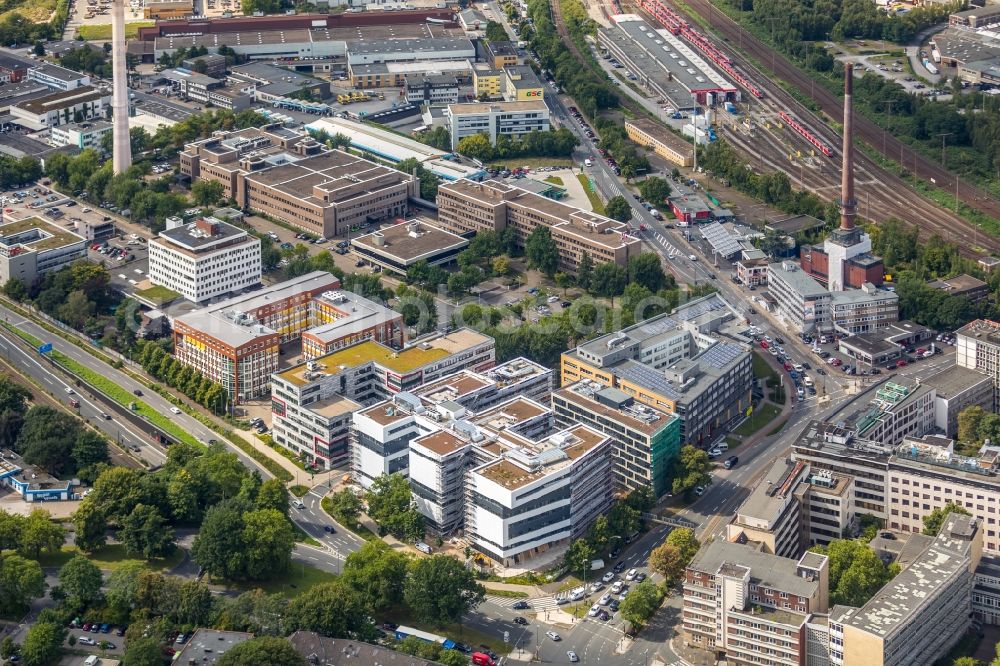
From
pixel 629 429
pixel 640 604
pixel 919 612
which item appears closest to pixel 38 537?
pixel 640 604

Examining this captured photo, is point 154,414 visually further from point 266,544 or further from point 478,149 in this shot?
point 478,149

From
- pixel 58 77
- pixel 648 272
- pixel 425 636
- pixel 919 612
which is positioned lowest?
pixel 425 636

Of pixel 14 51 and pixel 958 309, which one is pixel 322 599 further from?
pixel 14 51

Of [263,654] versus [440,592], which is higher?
[263,654]

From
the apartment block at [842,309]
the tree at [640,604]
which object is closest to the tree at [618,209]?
the apartment block at [842,309]

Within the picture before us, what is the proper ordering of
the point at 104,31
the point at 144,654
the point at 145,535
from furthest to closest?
the point at 104,31, the point at 145,535, the point at 144,654
